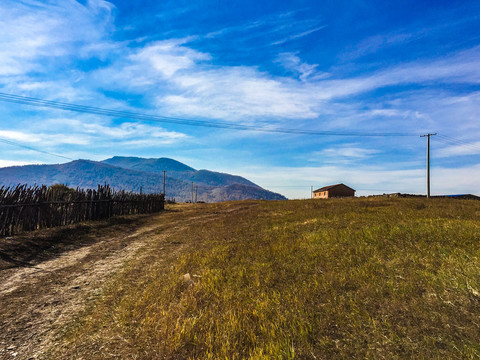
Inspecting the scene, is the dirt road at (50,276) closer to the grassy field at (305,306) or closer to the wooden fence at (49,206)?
the grassy field at (305,306)

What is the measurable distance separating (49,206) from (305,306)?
1684 cm

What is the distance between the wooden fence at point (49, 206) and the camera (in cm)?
1295

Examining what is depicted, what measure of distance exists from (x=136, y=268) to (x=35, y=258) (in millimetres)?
4952

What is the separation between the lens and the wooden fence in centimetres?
1295

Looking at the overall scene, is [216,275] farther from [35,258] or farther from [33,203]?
[33,203]


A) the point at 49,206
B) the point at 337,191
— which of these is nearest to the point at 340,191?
the point at 337,191

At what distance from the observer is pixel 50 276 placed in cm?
796

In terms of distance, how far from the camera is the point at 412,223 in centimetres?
932

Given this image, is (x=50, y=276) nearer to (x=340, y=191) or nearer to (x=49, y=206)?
(x=49, y=206)

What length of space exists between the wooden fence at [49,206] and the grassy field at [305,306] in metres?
9.62

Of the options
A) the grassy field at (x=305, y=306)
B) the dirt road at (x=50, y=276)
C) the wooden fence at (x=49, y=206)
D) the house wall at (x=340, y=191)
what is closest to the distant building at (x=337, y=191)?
the house wall at (x=340, y=191)

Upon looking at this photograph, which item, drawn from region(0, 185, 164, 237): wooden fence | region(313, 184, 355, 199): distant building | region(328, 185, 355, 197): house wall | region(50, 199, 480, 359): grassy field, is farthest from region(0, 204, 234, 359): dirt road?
region(328, 185, 355, 197): house wall

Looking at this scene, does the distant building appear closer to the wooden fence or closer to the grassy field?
the wooden fence

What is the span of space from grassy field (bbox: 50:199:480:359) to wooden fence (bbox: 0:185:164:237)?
31.6 feet
